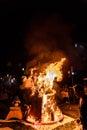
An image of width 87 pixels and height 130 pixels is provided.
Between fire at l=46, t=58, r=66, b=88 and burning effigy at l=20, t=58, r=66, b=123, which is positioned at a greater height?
fire at l=46, t=58, r=66, b=88

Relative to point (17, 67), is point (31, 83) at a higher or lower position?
lower

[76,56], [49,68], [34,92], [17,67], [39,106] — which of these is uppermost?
[76,56]

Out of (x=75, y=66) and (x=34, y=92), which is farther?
(x=75, y=66)

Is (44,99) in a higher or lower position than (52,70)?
lower

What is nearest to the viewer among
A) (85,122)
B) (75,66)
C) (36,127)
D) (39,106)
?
(85,122)

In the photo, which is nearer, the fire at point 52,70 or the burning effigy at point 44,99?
the burning effigy at point 44,99

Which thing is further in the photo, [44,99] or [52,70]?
[52,70]

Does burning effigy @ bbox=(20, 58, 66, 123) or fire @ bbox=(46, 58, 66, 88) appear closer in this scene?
burning effigy @ bbox=(20, 58, 66, 123)

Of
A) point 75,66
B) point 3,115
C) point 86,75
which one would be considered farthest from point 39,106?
point 75,66

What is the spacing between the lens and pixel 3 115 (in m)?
10.7

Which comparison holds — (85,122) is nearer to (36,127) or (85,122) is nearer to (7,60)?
(36,127)

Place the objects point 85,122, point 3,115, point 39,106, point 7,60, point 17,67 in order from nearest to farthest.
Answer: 1. point 85,122
2. point 39,106
3. point 3,115
4. point 7,60
5. point 17,67

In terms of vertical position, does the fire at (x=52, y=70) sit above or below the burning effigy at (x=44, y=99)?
above

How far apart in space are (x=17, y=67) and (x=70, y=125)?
1127 centimetres
